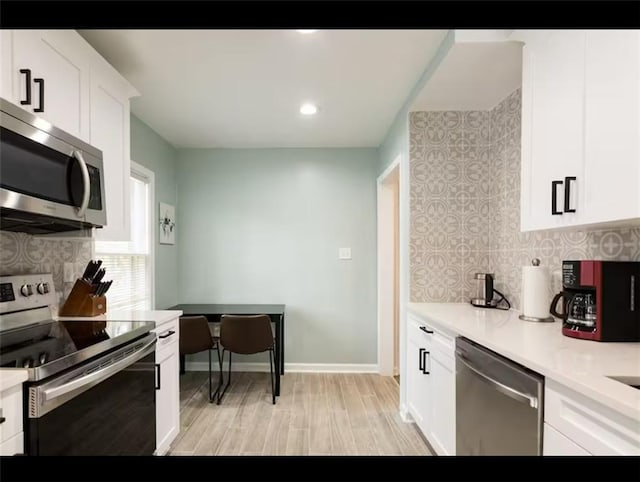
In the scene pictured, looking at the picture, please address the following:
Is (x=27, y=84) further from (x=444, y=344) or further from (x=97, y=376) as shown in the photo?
(x=444, y=344)

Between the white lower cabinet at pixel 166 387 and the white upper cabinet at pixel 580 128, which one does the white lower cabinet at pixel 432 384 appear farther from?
the white lower cabinet at pixel 166 387

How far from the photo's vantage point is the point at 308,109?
8.00ft

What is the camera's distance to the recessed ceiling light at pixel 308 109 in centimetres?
238

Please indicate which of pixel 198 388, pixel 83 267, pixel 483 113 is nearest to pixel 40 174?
pixel 83 267

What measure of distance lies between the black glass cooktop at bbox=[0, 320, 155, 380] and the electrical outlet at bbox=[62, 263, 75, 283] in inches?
9.1

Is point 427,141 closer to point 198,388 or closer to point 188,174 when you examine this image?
point 188,174

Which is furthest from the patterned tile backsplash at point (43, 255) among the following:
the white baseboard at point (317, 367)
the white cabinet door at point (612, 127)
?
the white cabinet door at point (612, 127)

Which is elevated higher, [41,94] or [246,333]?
[41,94]

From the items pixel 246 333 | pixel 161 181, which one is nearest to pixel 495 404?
pixel 246 333

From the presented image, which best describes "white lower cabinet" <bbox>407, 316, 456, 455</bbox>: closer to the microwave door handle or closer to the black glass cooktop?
the black glass cooktop

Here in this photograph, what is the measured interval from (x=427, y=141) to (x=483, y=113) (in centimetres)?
41

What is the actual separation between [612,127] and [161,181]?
308 cm

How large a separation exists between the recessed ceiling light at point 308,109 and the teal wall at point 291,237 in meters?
0.91

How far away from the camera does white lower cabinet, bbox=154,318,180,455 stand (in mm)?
1763
